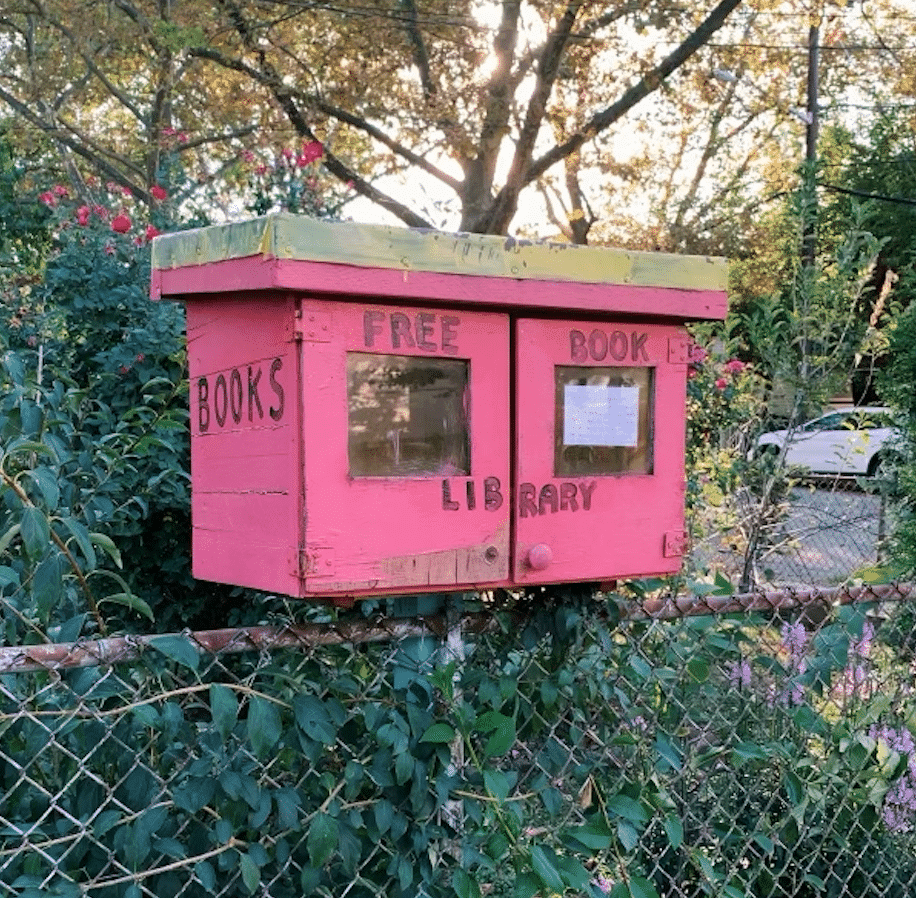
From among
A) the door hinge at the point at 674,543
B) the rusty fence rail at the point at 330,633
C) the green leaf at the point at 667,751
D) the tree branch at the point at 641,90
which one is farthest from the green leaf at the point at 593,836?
the tree branch at the point at 641,90

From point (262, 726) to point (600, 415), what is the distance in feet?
2.45

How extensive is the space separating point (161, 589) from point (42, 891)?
1996 mm

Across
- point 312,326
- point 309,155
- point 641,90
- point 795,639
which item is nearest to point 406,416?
point 312,326

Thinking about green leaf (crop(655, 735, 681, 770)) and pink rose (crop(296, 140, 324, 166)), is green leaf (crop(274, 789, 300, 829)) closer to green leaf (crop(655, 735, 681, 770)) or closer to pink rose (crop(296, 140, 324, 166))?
green leaf (crop(655, 735, 681, 770))

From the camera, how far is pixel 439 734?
1.69m

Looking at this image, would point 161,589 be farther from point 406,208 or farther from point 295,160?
point 406,208

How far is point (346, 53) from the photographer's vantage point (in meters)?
10.7

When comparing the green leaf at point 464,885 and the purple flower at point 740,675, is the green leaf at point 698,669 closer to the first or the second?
the purple flower at point 740,675

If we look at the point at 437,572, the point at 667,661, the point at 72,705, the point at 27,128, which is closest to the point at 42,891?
the point at 72,705

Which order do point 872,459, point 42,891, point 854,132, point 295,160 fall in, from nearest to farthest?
1. point 42,891
2. point 295,160
3. point 872,459
4. point 854,132

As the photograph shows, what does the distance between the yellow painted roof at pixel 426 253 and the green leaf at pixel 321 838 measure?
2.67 feet

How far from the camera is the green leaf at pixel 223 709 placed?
1.54 metres

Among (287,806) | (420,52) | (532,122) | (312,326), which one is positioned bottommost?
(287,806)

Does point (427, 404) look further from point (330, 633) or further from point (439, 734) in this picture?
point (439, 734)
